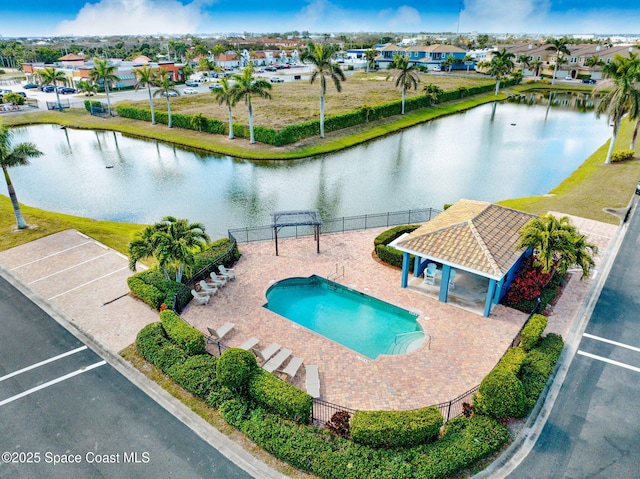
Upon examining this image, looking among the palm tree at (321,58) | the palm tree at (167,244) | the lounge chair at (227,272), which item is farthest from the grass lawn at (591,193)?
the palm tree at (167,244)

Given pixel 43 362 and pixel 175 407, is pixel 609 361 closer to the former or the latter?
pixel 175 407

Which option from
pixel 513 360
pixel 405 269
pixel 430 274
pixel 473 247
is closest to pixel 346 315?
pixel 405 269

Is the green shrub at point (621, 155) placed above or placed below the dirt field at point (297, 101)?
below

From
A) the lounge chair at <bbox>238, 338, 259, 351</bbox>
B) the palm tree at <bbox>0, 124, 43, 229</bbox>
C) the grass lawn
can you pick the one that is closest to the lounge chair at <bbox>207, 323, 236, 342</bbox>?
the lounge chair at <bbox>238, 338, 259, 351</bbox>

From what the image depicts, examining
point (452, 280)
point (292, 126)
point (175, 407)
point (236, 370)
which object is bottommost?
point (175, 407)

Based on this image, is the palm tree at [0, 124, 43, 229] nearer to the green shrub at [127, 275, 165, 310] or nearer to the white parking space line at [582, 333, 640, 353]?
the green shrub at [127, 275, 165, 310]

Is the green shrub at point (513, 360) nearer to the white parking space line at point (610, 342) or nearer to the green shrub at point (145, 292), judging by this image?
the white parking space line at point (610, 342)
